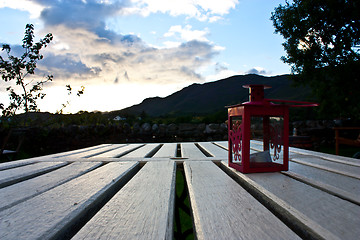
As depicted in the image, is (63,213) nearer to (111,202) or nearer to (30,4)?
(111,202)

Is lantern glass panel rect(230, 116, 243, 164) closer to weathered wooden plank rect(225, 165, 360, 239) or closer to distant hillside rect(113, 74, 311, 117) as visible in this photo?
weathered wooden plank rect(225, 165, 360, 239)

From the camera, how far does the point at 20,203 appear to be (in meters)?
0.72

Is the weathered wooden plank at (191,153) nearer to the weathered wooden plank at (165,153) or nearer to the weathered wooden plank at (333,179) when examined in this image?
the weathered wooden plank at (165,153)

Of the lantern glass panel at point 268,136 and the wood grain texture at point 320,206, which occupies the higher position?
the lantern glass panel at point 268,136

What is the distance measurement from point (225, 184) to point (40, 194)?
2.24 ft

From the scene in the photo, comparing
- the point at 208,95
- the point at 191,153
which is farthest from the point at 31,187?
the point at 208,95

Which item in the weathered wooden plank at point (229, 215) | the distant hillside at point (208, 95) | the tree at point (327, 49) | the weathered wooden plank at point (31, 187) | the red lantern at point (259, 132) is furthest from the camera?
the distant hillside at point (208, 95)

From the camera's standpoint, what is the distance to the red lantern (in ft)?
3.50

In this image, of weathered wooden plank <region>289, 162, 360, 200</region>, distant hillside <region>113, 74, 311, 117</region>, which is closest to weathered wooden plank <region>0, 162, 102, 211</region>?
weathered wooden plank <region>289, 162, 360, 200</region>

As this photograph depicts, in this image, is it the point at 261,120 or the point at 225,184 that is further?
the point at 261,120

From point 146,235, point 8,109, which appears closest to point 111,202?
point 146,235

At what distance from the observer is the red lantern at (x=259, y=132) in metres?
1.07

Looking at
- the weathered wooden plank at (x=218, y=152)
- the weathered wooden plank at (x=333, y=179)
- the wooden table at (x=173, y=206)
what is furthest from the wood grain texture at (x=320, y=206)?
the weathered wooden plank at (x=218, y=152)

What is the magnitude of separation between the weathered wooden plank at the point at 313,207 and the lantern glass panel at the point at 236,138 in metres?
0.19
